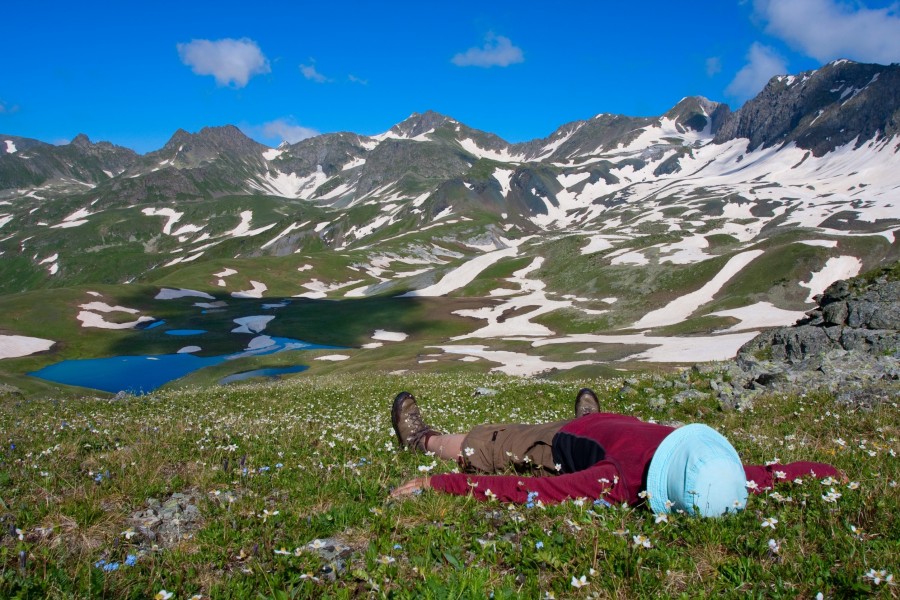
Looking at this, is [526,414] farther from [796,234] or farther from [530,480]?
[796,234]

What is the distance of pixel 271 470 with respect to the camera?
8.24 meters

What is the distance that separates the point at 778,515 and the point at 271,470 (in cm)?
707

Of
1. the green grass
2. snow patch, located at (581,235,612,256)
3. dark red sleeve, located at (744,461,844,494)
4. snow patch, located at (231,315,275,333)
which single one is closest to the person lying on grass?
dark red sleeve, located at (744,461,844,494)

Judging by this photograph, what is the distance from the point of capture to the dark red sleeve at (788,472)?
22.3 feet

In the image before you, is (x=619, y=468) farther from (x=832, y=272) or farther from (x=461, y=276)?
(x=461, y=276)

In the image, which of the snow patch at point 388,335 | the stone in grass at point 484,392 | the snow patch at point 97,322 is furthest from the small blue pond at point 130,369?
the stone in grass at point 484,392

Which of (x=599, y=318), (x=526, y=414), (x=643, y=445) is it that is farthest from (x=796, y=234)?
(x=643, y=445)

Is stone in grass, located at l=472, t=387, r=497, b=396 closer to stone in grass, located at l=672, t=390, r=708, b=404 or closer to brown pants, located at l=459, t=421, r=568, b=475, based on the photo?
stone in grass, located at l=672, t=390, r=708, b=404

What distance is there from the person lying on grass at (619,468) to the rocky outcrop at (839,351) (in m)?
8.55

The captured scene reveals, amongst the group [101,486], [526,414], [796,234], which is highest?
Answer: [796,234]

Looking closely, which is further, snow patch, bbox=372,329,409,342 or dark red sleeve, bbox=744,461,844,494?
snow patch, bbox=372,329,409,342

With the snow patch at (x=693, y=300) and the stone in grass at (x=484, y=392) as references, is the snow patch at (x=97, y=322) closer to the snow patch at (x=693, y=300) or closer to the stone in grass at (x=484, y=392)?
the snow patch at (x=693, y=300)

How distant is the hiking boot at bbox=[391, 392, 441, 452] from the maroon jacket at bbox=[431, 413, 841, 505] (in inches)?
124

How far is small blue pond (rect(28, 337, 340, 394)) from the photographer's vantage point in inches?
2943
